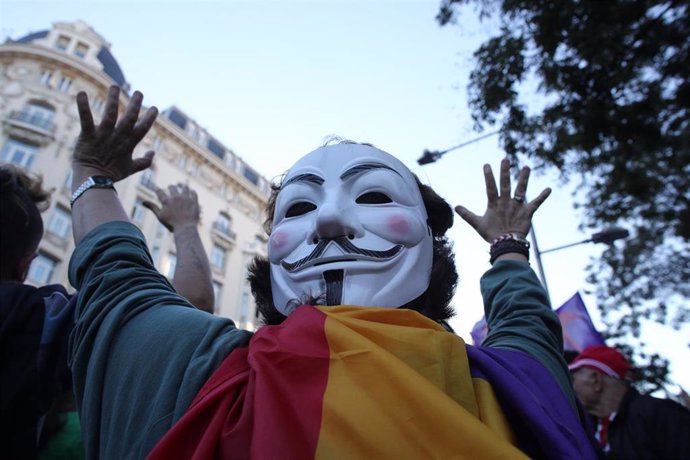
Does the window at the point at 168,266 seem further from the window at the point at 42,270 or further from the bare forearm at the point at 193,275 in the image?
the bare forearm at the point at 193,275

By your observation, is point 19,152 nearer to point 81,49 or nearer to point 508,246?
point 81,49

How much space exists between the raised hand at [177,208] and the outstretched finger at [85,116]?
A: 34.0 inches

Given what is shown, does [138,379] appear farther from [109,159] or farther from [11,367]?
[109,159]

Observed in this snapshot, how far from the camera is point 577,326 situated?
4.83 meters

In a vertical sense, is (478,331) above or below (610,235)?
below

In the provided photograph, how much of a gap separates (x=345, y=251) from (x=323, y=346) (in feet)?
2.14

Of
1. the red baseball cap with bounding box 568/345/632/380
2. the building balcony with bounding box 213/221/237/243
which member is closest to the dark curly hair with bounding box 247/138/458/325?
the red baseball cap with bounding box 568/345/632/380

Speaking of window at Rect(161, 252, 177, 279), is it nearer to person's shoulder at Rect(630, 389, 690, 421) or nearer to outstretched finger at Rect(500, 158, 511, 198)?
person's shoulder at Rect(630, 389, 690, 421)

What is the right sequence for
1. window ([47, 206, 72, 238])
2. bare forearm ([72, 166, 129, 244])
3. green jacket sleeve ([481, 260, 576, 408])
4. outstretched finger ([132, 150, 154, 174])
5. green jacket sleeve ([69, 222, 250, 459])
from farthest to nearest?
1. window ([47, 206, 72, 238])
2. outstretched finger ([132, 150, 154, 174])
3. bare forearm ([72, 166, 129, 244])
4. green jacket sleeve ([481, 260, 576, 408])
5. green jacket sleeve ([69, 222, 250, 459])

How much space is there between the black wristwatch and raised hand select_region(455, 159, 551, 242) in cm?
155

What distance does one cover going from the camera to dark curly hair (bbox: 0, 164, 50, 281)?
2.09m

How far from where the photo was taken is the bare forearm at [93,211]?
1.71 m

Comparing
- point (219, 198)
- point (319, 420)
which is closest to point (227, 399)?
point (319, 420)

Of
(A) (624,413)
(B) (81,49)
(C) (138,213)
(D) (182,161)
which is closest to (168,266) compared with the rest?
(C) (138,213)
